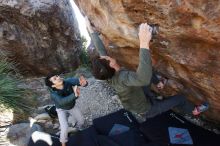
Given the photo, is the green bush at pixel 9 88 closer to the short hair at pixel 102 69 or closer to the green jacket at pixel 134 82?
the green jacket at pixel 134 82

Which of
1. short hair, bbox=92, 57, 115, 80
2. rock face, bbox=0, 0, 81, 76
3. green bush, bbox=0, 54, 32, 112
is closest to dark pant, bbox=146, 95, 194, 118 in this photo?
short hair, bbox=92, 57, 115, 80

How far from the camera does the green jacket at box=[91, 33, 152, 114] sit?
386 cm

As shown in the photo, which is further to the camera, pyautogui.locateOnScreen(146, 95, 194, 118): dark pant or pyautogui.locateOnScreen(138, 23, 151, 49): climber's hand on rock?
pyautogui.locateOnScreen(146, 95, 194, 118): dark pant

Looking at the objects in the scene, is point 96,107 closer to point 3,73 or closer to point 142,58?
point 3,73

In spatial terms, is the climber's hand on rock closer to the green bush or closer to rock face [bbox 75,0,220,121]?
rock face [bbox 75,0,220,121]

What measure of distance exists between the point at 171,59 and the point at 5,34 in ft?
12.6

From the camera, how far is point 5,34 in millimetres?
7250

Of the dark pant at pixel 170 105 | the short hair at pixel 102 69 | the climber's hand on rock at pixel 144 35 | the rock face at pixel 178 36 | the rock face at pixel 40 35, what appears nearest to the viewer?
the rock face at pixel 178 36

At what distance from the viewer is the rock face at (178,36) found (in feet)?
12.4

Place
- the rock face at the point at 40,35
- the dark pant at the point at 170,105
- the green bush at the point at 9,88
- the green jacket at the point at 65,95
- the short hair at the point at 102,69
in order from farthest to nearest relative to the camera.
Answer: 1. the rock face at the point at 40,35
2. the green bush at the point at 9,88
3. the green jacket at the point at 65,95
4. the dark pant at the point at 170,105
5. the short hair at the point at 102,69

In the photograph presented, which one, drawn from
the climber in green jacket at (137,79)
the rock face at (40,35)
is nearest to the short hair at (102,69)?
the climber in green jacket at (137,79)

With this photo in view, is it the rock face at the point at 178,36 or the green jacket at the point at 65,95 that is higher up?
the rock face at the point at 178,36

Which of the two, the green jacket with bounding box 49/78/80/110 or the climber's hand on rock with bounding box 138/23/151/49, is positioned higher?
the climber's hand on rock with bounding box 138/23/151/49

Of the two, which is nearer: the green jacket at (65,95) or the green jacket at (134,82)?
the green jacket at (134,82)
